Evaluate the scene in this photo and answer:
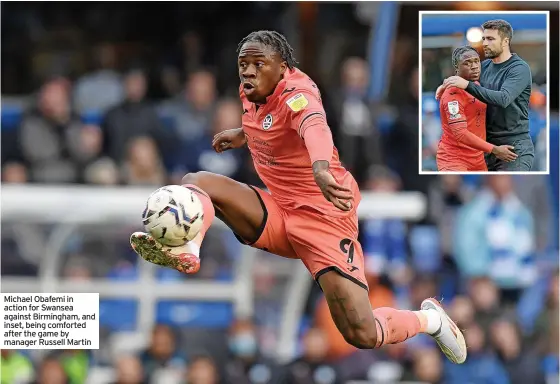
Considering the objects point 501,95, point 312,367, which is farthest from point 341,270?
point 312,367

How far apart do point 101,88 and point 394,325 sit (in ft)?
24.0

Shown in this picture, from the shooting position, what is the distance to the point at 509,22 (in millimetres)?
11586

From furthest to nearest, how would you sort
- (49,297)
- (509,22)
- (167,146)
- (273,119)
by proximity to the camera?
1. (167,146)
2. (49,297)
3. (509,22)
4. (273,119)

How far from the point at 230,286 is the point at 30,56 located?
445cm

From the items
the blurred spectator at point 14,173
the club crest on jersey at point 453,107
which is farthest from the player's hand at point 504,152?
the blurred spectator at point 14,173

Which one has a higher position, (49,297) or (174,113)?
(174,113)

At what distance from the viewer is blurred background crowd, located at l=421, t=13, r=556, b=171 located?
37.5 feet

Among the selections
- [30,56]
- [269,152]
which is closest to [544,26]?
[269,152]

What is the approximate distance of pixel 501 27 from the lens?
1130 cm

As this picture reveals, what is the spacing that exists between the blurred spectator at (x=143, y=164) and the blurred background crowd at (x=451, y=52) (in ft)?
16.1

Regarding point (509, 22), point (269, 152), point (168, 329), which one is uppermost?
point (509, 22)

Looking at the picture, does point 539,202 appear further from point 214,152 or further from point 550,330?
point 214,152

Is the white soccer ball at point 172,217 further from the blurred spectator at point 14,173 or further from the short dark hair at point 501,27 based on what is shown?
the blurred spectator at point 14,173

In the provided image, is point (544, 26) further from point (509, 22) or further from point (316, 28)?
point (316, 28)
